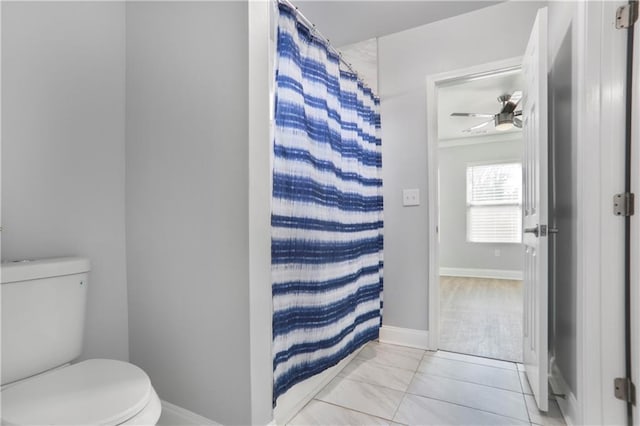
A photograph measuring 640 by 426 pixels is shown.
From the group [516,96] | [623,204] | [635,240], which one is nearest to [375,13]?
[623,204]

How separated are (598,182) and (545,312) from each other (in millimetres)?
660

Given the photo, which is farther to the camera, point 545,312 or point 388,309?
point 388,309

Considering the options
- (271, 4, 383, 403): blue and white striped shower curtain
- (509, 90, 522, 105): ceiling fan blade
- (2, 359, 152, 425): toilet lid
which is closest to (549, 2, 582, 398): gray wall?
(271, 4, 383, 403): blue and white striped shower curtain

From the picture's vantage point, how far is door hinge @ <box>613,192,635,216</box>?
1212 millimetres

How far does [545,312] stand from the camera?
5.06 ft

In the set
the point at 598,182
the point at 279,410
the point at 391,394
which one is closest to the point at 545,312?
the point at 598,182

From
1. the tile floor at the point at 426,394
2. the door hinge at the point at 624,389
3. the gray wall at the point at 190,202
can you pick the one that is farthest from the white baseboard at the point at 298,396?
the door hinge at the point at 624,389

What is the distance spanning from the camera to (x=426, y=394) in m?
1.73

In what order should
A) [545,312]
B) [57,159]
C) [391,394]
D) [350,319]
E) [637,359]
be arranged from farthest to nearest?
[350,319] < [391,394] < [545,312] < [57,159] < [637,359]

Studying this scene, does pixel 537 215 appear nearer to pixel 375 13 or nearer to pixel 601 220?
pixel 601 220

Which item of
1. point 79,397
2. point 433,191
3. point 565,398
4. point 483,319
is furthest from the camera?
point 483,319

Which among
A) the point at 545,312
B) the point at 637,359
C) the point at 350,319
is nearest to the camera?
the point at 637,359

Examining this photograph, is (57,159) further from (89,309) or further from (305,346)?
(305,346)

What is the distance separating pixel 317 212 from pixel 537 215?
1096 millimetres
